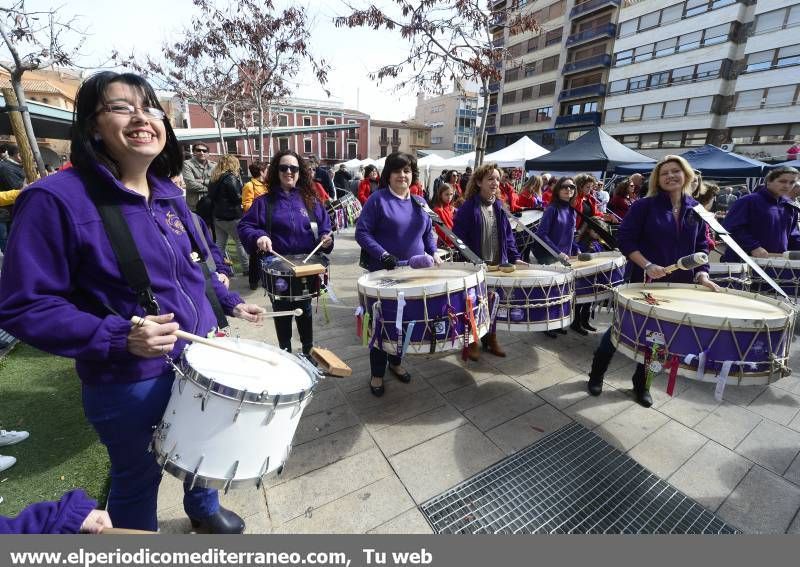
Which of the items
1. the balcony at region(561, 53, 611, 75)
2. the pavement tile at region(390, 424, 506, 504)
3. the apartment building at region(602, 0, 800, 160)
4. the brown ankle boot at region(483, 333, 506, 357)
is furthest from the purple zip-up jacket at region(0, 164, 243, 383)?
the balcony at region(561, 53, 611, 75)

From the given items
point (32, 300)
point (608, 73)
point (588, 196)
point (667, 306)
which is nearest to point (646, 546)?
point (667, 306)

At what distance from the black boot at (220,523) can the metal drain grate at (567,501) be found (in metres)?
1.06

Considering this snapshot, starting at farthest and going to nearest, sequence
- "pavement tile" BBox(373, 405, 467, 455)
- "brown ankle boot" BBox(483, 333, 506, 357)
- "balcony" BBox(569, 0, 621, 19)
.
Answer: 1. "balcony" BBox(569, 0, 621, 19)
2. "brown ankle boot" BBox(483, 333, 506, 357)
3. "pavement tile" BBox(373, 405, 467, 455)

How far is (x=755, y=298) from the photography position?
268 cm

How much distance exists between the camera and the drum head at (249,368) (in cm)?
136

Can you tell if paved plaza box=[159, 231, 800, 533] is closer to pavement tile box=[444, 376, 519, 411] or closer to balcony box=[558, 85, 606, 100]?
pavement tile box=[444, 376, 519, 411]

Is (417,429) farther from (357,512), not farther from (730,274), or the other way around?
(730,274)

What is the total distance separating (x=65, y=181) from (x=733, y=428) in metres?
4.53

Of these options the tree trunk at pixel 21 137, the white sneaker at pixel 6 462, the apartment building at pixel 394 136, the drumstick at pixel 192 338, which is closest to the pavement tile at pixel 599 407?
the drumstick at pixel 192 338

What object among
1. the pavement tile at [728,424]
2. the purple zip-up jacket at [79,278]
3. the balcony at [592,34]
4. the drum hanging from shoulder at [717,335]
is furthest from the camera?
the balcony at [592,34]

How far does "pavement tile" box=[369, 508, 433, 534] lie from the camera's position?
6.81ft

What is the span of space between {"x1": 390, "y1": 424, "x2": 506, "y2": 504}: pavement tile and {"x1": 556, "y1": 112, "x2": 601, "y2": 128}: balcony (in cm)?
4160

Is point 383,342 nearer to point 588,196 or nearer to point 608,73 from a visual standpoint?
point 588,196

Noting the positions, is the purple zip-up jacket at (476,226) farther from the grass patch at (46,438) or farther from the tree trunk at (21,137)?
the tree trunk at (21,137)
